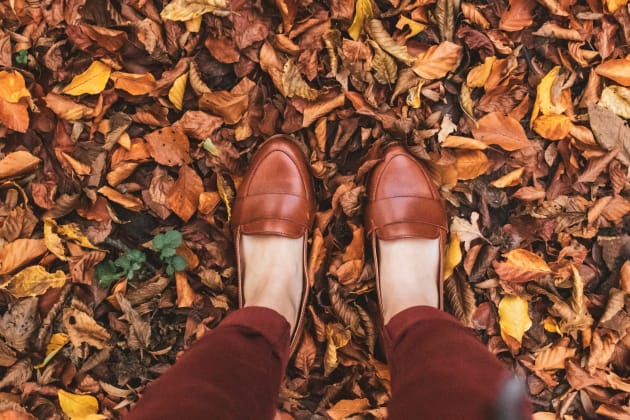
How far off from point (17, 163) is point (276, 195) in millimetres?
631

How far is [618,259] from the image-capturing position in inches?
48.9

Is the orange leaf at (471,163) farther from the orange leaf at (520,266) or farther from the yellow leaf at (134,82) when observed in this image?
the yellow leaf at (134,82)

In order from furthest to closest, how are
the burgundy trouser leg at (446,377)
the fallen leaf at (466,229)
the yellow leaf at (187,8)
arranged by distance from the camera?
the fallen leaf at (466,229) → the yellow leaf at (187,8) → the burgundy trouser leg at (446,377)

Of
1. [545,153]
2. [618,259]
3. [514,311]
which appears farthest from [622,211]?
[514,311]

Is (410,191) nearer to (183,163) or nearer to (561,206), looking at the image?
(561,206)

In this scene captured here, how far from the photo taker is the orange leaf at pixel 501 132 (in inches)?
47.2

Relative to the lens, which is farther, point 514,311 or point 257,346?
point 514,311

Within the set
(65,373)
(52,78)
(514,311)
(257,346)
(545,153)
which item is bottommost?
(65,373)

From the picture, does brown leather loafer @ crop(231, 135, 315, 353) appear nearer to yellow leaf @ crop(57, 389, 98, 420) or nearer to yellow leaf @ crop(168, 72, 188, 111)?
yellow leaf @ crop(168, 72, 188, 111)

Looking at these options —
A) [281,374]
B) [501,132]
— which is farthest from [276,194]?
[501,132]

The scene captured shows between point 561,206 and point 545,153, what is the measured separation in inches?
5.4

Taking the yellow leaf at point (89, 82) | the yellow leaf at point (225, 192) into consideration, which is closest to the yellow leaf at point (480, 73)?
the yellow leaf at point (225, 192)

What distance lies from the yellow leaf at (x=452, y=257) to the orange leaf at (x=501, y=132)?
256 millimetres

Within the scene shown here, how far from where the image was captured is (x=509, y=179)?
1.22 metres
